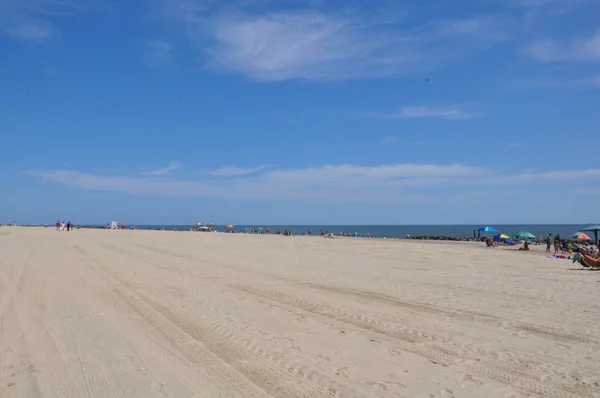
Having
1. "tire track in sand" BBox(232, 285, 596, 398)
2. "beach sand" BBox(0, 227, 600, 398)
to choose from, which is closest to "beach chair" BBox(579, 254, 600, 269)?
"beach sand" BBox(0, 227, 600, 398)

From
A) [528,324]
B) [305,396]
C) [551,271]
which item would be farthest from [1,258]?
[551,271]

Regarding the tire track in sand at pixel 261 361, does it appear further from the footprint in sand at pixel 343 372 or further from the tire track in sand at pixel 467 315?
the tire track in sand at pixel 467 315

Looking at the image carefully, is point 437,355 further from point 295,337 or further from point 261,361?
point 261,361

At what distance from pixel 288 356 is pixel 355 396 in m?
1.68

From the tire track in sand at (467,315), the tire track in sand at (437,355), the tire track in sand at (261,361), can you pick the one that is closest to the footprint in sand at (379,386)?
the tire track in sand at (261,361)

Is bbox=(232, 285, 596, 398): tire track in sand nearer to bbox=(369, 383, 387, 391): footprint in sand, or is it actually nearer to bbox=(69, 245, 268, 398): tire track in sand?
bbox=(369, 383, 387, 391): footprint in sand

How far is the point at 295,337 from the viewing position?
7.54m

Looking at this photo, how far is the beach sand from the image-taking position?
213 inches

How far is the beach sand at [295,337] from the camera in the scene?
5406 millimetres

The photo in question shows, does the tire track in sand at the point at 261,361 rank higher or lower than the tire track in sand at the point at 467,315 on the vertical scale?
lower

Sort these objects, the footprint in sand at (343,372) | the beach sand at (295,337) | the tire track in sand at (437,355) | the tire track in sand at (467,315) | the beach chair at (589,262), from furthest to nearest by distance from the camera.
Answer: the beach chair at (589,262) < the tire track in sand at (467,315) < the footprint in sand at (343,372) < the beach sand at (295,337) < the tire track in sand at (437,355)

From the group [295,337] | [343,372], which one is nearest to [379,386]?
[343,372]

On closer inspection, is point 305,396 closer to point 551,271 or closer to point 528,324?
point 528,324

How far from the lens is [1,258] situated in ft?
67.1
